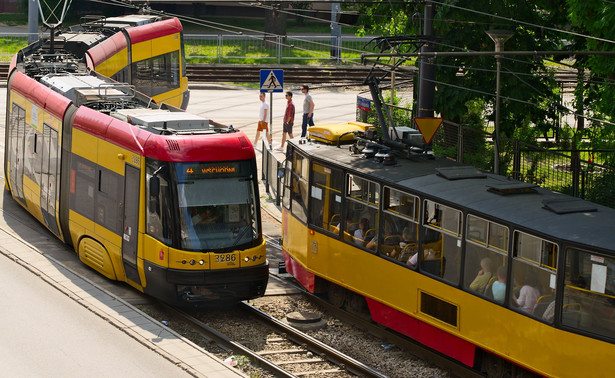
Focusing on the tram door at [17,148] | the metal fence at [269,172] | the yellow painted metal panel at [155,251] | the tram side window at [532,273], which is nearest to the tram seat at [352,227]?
the yellow painted metal panel at [155,251]

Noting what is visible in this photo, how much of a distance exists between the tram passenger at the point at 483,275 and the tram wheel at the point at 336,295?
3828 millimetres

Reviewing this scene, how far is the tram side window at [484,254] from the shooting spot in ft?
40.2

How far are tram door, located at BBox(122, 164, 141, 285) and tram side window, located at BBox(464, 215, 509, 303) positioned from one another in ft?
17.6

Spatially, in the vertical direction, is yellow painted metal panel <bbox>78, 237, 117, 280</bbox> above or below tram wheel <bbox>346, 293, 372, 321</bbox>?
above

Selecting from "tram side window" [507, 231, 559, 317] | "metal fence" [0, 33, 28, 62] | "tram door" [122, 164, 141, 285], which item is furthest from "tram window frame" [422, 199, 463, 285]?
"metal fence" [0, 33, 28, 62]

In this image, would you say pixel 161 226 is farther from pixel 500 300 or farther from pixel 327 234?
pixel 500 300

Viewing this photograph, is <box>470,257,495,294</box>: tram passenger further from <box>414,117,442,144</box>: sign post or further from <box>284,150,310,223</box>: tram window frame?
<box>414,117,442,144</box>: sign post

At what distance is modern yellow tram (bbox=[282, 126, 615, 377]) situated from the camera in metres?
11.3

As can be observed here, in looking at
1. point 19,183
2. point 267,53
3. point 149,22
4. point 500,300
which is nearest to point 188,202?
point 500,300

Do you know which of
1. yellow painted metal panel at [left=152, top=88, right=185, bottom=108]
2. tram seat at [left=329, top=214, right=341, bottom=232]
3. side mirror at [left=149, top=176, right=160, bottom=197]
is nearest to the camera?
side mirror at [left=149, top=176, right=160, bottom=197]

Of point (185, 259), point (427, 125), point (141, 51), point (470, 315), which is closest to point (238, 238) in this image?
point (185, 259)

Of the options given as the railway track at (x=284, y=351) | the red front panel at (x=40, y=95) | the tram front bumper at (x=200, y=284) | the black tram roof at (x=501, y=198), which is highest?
the red front panel at (x=40, y=95)

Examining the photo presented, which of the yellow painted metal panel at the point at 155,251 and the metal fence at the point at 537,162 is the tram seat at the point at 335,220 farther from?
the metal fence at the point at 537,162

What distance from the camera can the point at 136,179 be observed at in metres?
15.2
